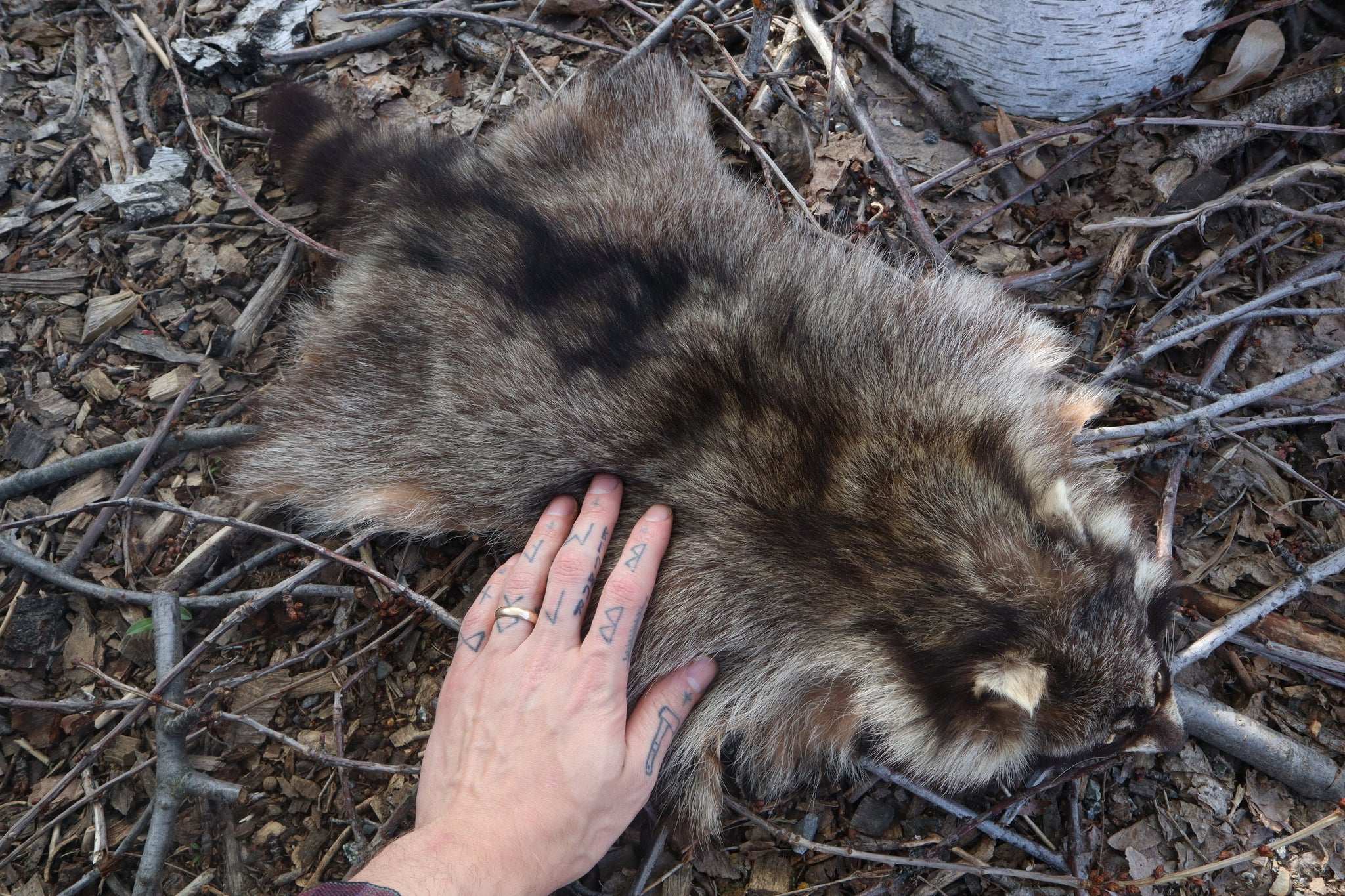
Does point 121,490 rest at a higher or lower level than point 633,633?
higher

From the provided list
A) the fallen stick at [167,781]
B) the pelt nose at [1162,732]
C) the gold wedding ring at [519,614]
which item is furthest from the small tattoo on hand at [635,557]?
the pelt nose at [1162,732]

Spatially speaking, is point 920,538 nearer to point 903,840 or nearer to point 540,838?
point 903,840

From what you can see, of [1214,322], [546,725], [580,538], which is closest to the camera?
[546,725]

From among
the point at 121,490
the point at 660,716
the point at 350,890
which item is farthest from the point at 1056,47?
the point at 121,490

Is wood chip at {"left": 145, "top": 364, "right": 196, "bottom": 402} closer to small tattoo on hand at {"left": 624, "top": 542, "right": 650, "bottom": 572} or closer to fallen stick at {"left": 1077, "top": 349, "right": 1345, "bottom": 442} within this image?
small tattoo on hand at {"left": 624, "top": 542, "right": 650, "bottom": 572}

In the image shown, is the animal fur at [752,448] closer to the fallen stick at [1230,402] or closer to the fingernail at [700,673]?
the fingernail at [700,673]

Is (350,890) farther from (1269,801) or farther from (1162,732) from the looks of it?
(1269,801)

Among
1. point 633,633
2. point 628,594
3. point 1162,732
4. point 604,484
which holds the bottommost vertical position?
point 1162,732

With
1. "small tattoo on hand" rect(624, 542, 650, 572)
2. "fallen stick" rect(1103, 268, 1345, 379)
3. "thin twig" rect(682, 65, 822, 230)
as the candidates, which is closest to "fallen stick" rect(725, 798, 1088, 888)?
"small tattoo on hand" rect(624, 542, 650, 572)
